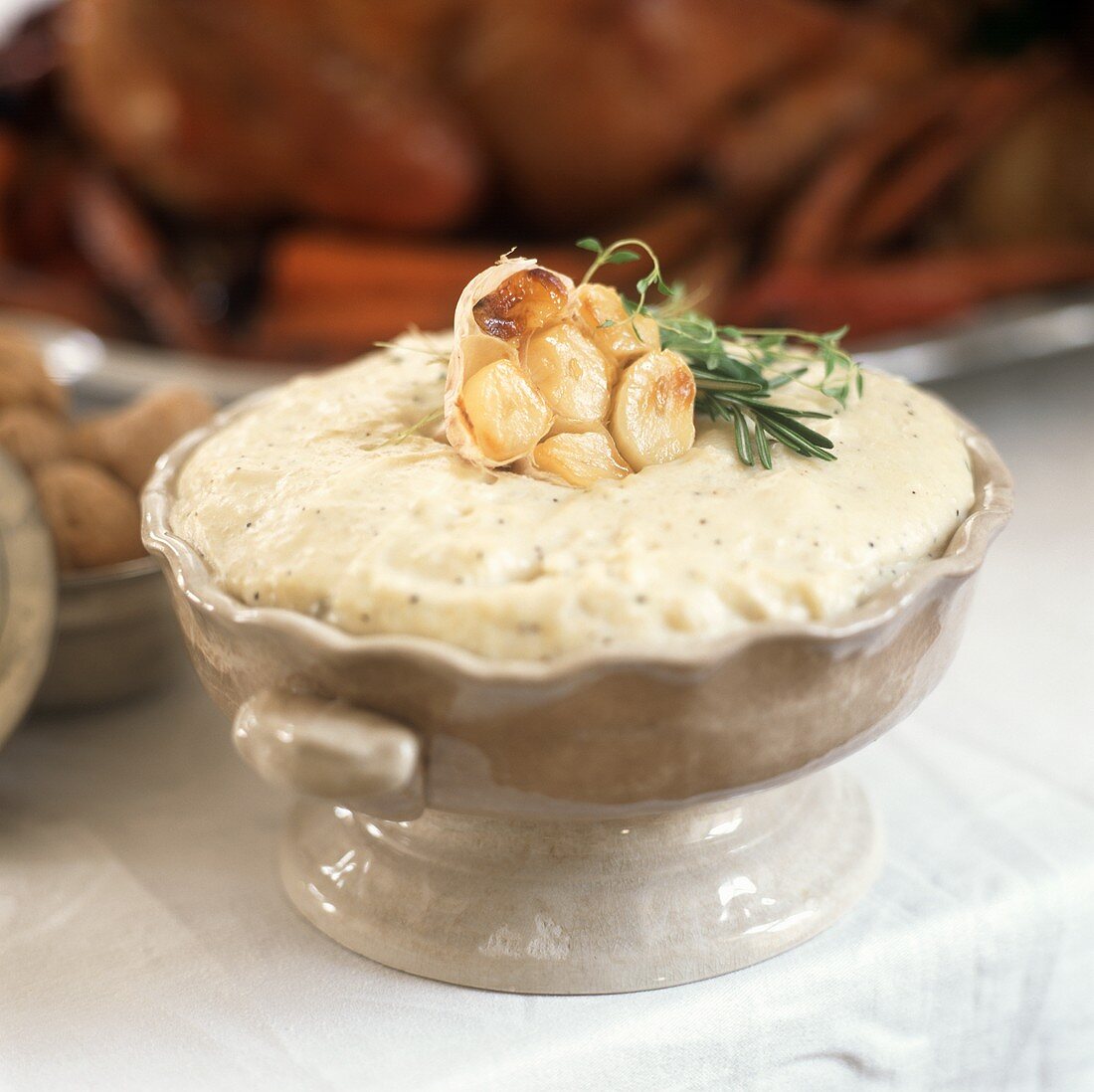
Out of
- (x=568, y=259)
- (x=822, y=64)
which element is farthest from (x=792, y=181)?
(x=568, y=259)

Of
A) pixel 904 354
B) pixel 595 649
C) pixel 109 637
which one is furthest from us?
pixel 904 354

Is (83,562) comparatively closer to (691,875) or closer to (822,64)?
(691,875)

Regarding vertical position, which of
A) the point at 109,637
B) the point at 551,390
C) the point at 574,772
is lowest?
the point at 109,637

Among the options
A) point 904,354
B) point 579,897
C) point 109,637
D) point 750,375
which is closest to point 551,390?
point 750,375

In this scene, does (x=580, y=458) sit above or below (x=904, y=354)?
above

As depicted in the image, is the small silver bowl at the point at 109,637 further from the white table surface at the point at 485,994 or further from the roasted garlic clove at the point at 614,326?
the roasted garlic clove at the point at 614,326

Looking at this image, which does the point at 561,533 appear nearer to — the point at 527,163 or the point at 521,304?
the point at 521,304
